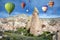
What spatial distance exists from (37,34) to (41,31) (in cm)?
7

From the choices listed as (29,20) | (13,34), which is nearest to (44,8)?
(29,20)

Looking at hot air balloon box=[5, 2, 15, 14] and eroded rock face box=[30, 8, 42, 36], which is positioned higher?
hot air balloon box=[5, 2, 15, 14]

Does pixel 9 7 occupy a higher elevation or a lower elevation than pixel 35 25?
higher

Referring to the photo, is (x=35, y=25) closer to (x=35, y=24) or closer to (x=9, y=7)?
(x=35, y=24)

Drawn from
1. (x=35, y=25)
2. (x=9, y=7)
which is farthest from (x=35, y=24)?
(x=9, y=7)

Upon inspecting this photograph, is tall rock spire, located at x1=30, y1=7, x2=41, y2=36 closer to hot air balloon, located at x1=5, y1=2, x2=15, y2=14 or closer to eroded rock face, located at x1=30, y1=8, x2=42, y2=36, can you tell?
eroded rock face, located at x1=30, y1=8, x2=42, y2=36

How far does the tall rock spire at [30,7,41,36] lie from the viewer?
194 centimetres

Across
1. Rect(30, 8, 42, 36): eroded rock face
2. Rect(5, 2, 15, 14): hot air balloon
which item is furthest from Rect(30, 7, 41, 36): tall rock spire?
Rect(5, 2, 15, 14): hot air balloon

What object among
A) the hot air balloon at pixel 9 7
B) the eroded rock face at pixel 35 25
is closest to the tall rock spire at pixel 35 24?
the eroded rock face at pixel 35 25

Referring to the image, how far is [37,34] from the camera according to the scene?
6.37ft

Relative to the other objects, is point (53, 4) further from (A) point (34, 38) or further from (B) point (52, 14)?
(A) point (34, 38)

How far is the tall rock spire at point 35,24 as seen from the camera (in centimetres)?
194

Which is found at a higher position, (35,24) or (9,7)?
(9,7)

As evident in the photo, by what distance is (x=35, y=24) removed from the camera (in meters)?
1.97
